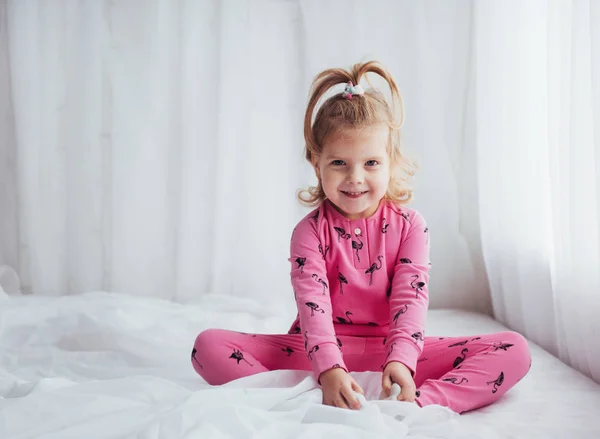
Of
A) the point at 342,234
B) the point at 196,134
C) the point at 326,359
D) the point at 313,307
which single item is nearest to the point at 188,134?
the point at 196,134

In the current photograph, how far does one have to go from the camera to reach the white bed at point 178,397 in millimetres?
1020

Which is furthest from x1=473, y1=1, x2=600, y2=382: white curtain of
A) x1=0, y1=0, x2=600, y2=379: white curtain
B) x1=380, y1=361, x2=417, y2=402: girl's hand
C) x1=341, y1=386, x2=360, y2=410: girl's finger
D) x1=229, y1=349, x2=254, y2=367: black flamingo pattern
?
x1=229, y1=349, x2=254, y2=367: black flamingo pattern

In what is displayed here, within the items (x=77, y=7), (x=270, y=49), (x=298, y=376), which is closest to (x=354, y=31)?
(x=270, y=49)

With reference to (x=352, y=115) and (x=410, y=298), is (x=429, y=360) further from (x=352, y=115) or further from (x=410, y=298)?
(x=352, y=115)

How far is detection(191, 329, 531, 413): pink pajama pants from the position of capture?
125cm

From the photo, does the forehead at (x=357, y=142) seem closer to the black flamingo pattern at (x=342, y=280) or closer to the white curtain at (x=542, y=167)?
the black flamingo pattern at (x=342, y=280)

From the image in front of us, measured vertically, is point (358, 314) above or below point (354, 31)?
below

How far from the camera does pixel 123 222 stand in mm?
2234

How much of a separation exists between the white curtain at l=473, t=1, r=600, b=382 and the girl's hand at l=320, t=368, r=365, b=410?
574 mm

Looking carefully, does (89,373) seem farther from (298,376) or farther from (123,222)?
(123,222)

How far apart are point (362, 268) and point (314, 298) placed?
0.13 meters

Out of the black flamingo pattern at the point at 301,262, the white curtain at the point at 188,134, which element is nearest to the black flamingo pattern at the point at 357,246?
the black flamingo pattern at the point at 301,262

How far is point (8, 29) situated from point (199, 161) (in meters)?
0.72

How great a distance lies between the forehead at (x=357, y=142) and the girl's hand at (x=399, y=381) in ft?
1.23
